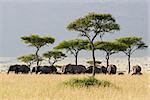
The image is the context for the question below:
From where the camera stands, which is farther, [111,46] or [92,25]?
[111,46]

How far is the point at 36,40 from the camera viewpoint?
52781mm

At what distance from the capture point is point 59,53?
68.6 meters

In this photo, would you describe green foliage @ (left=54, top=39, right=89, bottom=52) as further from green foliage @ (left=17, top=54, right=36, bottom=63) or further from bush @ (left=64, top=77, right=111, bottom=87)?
bush @ (left=64, top=77, right=111, bottom=87)

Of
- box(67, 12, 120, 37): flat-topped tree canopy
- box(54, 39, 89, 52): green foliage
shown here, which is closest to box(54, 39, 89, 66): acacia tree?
box(54, 39, 89, 52): green foliage

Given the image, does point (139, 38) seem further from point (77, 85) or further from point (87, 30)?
point (77, 85)

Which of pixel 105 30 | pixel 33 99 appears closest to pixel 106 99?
pixel 33 99

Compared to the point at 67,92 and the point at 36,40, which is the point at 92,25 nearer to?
the point at 67,92

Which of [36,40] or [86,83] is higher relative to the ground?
[36,40]

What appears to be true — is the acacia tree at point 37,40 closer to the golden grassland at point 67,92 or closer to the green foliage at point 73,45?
the green foliage at point 73,45

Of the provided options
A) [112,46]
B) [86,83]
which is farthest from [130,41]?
[86,83]

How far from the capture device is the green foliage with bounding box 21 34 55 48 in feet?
173

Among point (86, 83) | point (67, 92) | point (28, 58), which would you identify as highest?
point (28, 58)

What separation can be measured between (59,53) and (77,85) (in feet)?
171

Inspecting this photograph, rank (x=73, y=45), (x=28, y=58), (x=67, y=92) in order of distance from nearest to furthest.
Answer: (x=67, y=92), (x=73, y=45), (x=28, y=58)
